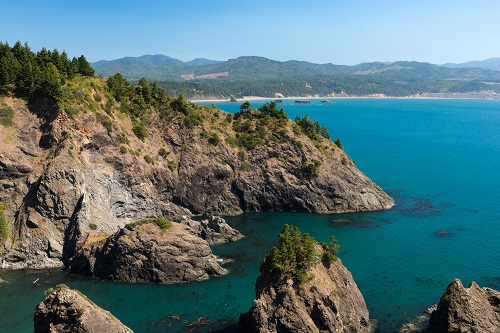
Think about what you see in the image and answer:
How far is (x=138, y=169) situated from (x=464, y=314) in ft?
211

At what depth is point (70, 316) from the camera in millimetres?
32500

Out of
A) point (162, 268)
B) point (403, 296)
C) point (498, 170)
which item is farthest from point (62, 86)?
point (498, 170)

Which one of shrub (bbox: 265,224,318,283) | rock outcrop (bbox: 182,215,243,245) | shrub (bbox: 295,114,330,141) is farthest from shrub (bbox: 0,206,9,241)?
shrub (bbox: 295,114,330,141)

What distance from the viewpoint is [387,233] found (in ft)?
264

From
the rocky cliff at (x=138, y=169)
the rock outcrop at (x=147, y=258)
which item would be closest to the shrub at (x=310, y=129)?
the rocky cliff at (x=138, y=169)

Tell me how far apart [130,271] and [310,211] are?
160ft

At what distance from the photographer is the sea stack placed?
135 feet

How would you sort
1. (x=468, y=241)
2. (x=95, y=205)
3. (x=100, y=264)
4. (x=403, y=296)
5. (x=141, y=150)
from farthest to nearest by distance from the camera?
(x=141, y=150), (x=468, y=241), (x=95, y=205), (x=100, y=264), (x=403, y=296)

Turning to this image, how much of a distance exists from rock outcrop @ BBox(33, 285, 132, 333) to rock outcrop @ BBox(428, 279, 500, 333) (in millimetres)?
36165

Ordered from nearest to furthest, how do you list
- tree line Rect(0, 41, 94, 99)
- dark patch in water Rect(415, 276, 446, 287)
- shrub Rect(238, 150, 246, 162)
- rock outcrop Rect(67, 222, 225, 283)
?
rock outcrop Rect(67, 222, 225, 283) < dark patch in water Rect(415, 276, 446, 287) < tree line Rect(0, 41, 94, 99) < shrub Rect(238, 150, 246, 162)

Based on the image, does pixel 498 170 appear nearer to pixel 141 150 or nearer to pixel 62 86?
pixel 141 150

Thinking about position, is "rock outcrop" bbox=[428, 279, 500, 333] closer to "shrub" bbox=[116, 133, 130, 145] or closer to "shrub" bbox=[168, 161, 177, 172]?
"shrub" bbox=[168, 161, 177, 172]

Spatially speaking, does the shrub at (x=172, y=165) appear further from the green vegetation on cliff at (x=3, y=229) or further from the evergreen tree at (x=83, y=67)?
the green vegetation on cliff at (x=3, y=229)

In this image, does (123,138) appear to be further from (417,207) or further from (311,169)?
(417,207)
